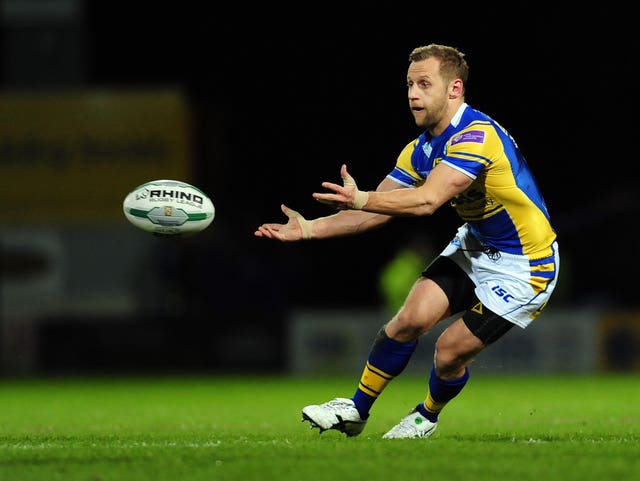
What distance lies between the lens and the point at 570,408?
392 inches

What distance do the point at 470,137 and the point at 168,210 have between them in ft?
5.49

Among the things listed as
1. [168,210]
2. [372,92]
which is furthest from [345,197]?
[372,92]

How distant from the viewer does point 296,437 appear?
712cm

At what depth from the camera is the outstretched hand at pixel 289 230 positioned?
6645 millimetres

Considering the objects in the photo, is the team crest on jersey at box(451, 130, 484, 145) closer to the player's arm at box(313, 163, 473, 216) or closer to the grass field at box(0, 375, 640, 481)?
the player's arm at box(313, 163, 473, 216)

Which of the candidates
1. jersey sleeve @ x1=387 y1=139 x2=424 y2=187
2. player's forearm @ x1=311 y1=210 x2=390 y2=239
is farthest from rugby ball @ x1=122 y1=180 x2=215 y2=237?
jersey sleeve @ x1=387 y1=139 x2=424 y2=187

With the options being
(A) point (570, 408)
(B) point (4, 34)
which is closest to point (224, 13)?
(B) point (4, 34)

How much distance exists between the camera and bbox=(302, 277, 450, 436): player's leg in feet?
22.3

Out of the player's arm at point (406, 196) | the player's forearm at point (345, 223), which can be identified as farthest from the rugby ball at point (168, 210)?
the player's arm at point (406, 196)

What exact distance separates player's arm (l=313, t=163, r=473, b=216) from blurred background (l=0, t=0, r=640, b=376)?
6821mm

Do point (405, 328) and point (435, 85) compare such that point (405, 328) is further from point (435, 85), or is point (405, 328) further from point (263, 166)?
point (263, 166)

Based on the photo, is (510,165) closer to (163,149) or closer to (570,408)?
(570,408)

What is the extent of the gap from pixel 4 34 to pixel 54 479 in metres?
15.1

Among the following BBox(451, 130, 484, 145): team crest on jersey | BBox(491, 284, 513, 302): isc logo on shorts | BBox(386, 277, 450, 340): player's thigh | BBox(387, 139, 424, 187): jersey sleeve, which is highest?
BBox(451, 130, 484, 145): team crest on jersey
